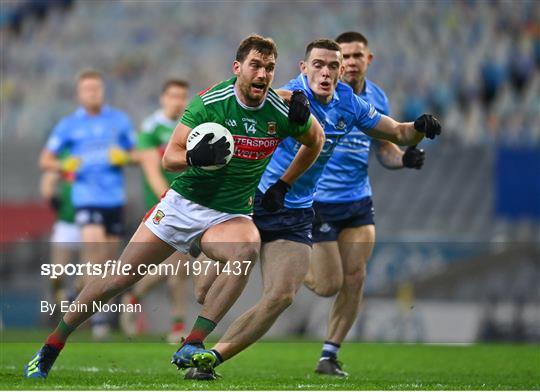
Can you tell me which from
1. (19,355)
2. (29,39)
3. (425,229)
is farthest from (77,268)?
(29,39)

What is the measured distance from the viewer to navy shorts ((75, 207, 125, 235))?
1296 centimetres

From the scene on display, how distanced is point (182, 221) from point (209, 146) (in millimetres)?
720

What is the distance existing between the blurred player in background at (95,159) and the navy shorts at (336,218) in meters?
4.82

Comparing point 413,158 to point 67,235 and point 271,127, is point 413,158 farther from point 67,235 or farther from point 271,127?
point 67,235

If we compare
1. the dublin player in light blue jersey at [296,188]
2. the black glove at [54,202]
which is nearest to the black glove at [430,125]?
the dublin player in light blue jersey at [296,188]

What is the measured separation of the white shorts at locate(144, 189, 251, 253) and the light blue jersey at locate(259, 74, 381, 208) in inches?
30.4

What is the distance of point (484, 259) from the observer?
15.8 m

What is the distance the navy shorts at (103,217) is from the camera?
1296cm

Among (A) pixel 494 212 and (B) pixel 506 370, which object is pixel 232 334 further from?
(A) pixel 494 212

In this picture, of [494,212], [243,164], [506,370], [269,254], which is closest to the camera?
[243,164]

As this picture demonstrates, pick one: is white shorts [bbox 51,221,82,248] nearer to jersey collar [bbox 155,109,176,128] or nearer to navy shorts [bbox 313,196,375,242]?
jersey collar [bbox 155,109,176,128]

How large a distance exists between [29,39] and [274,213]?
1573 centimetres

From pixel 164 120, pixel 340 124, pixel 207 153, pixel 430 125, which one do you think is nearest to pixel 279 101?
pixel 207 153

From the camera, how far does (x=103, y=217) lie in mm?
13016
